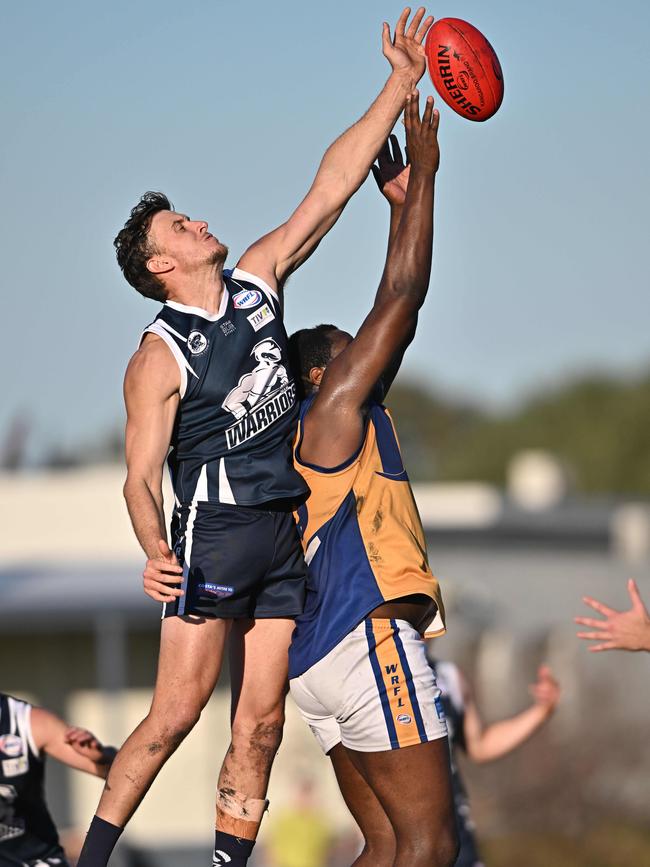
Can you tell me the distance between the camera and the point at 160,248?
588 centimetres

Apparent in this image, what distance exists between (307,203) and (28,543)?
61.5 feet

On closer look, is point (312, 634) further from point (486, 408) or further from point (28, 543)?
point (486, 408)

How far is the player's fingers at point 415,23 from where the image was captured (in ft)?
20.4

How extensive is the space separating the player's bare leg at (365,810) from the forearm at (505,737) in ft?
5.98

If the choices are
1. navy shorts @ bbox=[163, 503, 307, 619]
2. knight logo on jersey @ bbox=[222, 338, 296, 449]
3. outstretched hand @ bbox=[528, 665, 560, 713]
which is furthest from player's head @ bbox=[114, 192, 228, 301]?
outstretched hand @ bbox=[528, 665, 560, 713]

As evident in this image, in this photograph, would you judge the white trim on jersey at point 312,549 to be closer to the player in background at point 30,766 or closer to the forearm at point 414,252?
the forearm at point 414,252

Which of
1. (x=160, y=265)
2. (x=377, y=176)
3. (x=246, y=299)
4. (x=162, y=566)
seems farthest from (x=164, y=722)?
(x=377, y=176)

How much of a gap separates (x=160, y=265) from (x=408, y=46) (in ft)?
4.68

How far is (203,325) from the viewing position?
575 cm

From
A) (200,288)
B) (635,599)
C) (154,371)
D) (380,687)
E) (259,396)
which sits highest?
(200,288)

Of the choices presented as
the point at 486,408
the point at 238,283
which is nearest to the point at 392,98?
the point at 238,283

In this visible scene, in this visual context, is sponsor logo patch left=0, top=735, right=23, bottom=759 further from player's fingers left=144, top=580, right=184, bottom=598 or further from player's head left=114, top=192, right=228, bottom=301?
player's head left=114, top=192, right=228, bottom=301

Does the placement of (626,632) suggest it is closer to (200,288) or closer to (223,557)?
(223,557)

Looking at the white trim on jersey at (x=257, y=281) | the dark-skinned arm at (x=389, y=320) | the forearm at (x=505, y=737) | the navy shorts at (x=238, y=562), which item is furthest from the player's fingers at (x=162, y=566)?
the forearm at (x=505, y=737)
